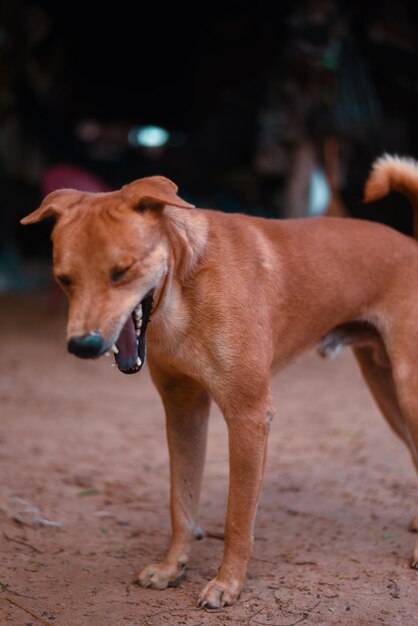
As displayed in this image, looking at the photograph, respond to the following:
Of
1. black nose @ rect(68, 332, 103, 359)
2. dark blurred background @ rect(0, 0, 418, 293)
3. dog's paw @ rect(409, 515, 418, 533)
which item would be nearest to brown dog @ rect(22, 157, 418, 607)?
black nose @ rect(68, 332, 103, 359)

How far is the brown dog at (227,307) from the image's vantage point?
2.42m

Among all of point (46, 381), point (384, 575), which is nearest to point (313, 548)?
point (384, 575)

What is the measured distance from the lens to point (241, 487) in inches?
111

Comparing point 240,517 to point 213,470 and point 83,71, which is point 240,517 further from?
point 83,71

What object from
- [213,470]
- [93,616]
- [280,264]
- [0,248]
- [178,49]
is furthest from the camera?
[178,49]

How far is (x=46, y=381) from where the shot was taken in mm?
6195

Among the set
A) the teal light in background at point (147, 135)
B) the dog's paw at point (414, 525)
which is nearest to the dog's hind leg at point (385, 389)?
the dog's paw at point (414, 525)

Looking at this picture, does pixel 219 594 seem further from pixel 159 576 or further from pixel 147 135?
pixel 147 135

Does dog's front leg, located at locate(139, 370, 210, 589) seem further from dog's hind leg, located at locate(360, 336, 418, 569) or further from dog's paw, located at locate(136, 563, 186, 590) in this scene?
dog's hind leg, located at locate(360, 336, 418, 569)

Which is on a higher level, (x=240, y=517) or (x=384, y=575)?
(x=240, y=517)

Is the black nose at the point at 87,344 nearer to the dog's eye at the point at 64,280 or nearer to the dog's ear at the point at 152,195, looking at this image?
the dog's eye at the point at 64,280

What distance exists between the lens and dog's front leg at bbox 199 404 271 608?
278cm

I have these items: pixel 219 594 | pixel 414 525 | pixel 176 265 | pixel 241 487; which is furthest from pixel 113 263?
pixel 414 525

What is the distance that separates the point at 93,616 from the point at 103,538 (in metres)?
0.73
